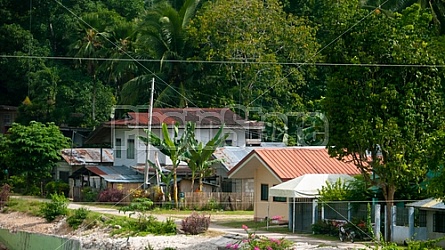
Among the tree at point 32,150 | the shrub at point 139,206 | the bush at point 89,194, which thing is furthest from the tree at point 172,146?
the tree at point 32,150

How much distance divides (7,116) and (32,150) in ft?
64.5

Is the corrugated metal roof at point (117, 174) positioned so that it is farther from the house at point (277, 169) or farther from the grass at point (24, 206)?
the house at point (277, 169)

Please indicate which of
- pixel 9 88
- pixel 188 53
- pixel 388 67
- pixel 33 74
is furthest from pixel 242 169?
pixel 9 88

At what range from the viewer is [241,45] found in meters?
51.7

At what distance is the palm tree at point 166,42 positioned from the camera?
56.3m

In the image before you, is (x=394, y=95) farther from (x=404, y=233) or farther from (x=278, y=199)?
(x=278, y=199)

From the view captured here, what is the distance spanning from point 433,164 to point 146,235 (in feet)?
39.9

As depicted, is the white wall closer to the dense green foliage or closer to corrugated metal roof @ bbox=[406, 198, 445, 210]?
the dense green foliage

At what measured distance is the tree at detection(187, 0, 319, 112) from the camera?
5206cm

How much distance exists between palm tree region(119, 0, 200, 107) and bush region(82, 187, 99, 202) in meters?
11.3

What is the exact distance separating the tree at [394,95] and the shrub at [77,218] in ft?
41.5

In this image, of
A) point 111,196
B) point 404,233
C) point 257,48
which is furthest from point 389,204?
point 257,48

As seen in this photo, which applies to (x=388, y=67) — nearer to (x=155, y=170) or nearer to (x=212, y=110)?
(x=155, y=170)

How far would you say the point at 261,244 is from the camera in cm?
2786
